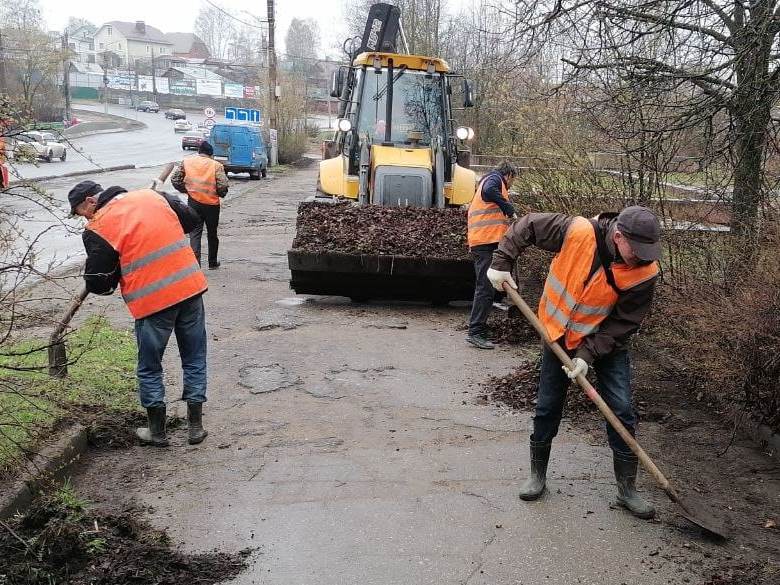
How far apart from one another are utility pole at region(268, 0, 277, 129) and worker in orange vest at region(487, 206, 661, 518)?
29.3m

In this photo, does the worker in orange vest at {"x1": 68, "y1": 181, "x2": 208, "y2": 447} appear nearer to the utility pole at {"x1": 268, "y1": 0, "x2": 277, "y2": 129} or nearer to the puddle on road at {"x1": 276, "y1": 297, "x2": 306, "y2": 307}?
the puddle on road at {"x1": 276, "y1": 297, "x2": 306, "y2": 307}

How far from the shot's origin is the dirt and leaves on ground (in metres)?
3.20

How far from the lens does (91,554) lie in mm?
3328

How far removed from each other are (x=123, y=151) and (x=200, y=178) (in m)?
29.1

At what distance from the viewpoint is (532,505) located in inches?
162

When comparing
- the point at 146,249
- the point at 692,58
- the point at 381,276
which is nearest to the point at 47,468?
the point at 146,249

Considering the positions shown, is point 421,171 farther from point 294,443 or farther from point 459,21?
point 459,21

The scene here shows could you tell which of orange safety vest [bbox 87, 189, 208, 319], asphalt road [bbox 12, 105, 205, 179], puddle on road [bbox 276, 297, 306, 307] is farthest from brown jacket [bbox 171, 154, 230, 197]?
asphalt road [bbox 12, 105, 205, 179]

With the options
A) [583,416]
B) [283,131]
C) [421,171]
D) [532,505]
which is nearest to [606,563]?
[532,505]

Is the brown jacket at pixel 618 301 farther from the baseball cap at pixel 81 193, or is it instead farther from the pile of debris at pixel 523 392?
Answer: the baseball cap at pixel 81 193

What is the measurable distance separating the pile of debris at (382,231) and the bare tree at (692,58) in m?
2.06

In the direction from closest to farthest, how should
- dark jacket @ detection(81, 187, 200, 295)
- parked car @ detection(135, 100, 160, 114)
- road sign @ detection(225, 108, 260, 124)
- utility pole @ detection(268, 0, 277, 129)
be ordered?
dark jacket @ detection(81, 187, 200, 295), utility pole @ detection(268, 0, 277, 129), road sign @ detection(225, 108, 260, 124), parked car @ detection(135, 100, 160, 114)

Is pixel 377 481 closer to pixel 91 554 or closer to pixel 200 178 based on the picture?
Answer: pixel 91 554

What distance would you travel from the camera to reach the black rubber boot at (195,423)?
479cm
